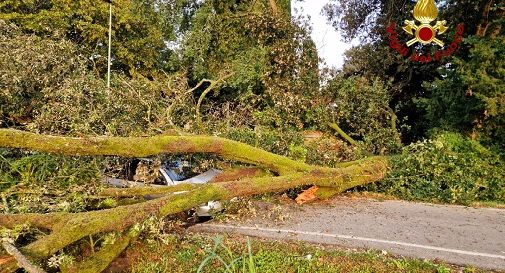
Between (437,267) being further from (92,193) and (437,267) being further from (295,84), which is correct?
(295,84)

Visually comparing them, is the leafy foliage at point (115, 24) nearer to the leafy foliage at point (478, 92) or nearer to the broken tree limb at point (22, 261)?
the leafy foliage at point (478, 92)

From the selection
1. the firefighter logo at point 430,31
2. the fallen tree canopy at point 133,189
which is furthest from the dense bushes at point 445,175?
the firefighter logo at point 430,31

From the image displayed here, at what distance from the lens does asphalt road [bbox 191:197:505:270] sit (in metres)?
6.61

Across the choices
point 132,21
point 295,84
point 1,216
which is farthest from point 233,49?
point 1,216

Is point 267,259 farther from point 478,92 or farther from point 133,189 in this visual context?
point 478,92

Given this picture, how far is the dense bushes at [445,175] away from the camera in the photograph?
412 inches

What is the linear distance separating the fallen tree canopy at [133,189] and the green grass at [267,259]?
20.6 inches

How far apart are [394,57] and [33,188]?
14.6 m

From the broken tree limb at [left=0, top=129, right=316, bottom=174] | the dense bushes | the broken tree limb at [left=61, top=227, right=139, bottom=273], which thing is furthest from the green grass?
the dense bushes

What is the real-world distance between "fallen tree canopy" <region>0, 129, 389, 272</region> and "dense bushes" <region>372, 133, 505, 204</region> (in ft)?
6.37

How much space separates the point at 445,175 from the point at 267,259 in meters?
6.67

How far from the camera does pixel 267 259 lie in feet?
18.7

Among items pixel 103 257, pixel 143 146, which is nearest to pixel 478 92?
pixel 143 146

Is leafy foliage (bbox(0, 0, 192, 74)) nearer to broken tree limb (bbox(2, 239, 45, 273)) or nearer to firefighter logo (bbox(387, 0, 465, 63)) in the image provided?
firefighter logo (bbox(387, 0, 465, 63))
